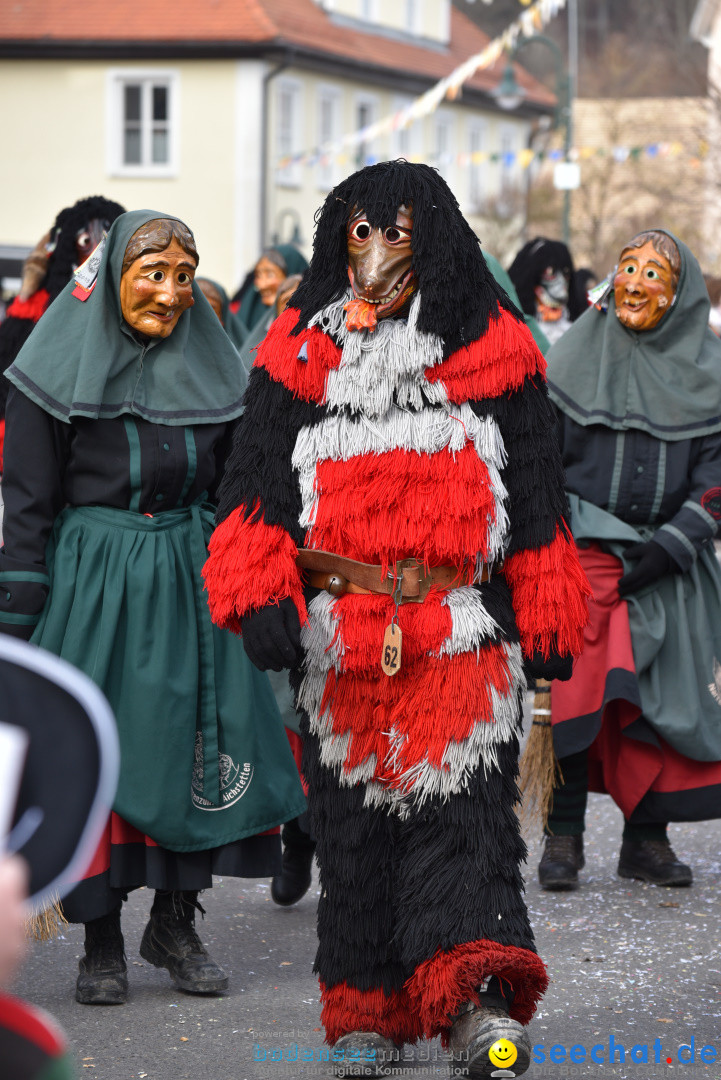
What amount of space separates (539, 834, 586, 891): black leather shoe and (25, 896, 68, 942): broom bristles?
6.45ft

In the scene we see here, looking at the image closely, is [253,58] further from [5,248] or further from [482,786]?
[482,786]

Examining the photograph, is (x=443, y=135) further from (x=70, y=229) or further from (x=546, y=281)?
(x=70, y=229)

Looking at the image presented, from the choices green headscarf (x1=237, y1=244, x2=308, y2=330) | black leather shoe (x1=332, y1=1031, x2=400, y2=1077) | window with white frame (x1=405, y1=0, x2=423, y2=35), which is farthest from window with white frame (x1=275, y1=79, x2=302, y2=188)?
black leather shoe (x1=332, y1=1031, x2=400, y2=1077)

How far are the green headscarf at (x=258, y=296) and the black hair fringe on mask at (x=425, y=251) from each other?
211 inches

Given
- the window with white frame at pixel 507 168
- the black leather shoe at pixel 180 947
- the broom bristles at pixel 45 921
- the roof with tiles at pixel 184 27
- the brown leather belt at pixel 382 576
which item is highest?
the roof with tiles at pixel 184 27

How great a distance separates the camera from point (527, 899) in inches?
212

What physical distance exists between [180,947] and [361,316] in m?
1.91

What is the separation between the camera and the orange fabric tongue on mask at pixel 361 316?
362 cm

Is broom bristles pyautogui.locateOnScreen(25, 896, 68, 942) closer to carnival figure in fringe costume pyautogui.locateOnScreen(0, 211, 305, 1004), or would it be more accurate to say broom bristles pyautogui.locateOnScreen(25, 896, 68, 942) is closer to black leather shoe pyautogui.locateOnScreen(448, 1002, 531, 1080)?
carnival figure in fringe costume pyautogui.locateOnScreen(0, 211, 305, 1004)

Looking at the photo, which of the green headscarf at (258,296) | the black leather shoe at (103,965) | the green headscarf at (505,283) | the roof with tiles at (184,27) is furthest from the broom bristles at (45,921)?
the roof with tiles at (184,27)

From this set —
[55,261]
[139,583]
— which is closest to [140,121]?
[55,261]

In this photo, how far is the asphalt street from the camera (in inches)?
151

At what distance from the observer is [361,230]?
3680 mm

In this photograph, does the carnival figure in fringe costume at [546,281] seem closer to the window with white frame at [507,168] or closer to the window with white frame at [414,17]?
the window with white frame at [507,168]
